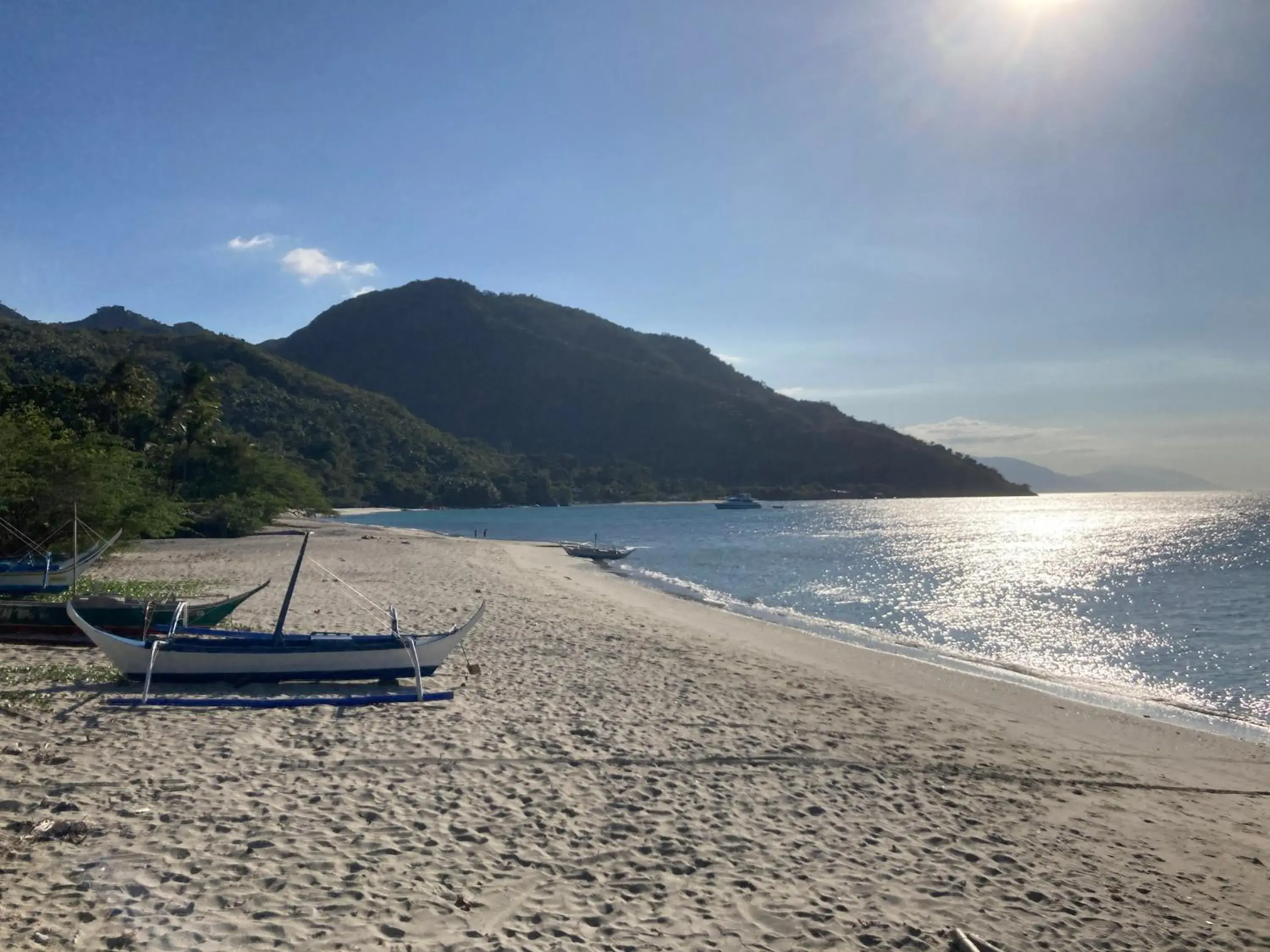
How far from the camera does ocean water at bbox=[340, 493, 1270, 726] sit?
17797 millimetres

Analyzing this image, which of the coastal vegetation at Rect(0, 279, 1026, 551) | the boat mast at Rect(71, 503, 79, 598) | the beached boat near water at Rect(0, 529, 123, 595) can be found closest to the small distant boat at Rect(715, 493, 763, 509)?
the coastal vegetation at Rect(0, 279, 1026, 551)

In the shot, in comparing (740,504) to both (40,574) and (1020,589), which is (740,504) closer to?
(1020,589)

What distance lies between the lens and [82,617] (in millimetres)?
10703

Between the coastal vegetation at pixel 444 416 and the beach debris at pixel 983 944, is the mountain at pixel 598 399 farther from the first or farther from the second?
the beach debris at pixel 983 944

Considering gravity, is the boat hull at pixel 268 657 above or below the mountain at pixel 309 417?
below

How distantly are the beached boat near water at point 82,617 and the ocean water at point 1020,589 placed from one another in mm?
14878

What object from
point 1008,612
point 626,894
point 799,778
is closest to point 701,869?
point 626,894

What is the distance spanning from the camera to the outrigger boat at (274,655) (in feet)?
30.1

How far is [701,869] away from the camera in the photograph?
5754mm

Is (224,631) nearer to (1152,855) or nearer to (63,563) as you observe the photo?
(63,563)

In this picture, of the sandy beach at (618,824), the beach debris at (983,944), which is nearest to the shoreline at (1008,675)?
the sandy beach at (618,824)

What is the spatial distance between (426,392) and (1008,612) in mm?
165884

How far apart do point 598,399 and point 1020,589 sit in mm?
142665

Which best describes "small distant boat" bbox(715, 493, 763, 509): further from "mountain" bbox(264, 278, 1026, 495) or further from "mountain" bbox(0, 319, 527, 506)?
"mountain" bbox(0, 319, 527, 506)
